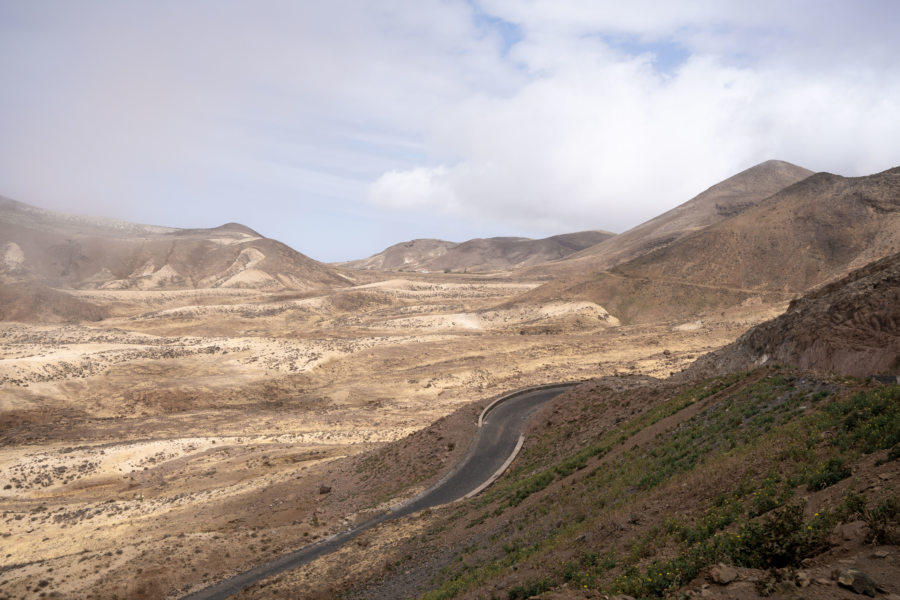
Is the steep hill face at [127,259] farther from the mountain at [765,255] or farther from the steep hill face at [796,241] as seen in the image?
the steep hill face at [796,241]

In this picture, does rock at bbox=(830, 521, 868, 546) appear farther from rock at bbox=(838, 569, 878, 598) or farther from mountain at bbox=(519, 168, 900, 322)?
mountain at bbox=(519, 168, 900, 322)

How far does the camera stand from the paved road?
47.6ft

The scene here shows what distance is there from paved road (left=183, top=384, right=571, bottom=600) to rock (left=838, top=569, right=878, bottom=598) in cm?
1324

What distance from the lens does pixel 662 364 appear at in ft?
128

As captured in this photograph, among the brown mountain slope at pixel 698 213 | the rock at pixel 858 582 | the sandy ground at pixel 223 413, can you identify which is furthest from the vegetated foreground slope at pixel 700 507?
the brown mountain slope at pixel 698 213

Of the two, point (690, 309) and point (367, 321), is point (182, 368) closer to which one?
point (367, 321)

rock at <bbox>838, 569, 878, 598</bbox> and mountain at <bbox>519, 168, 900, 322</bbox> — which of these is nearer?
rock at <bbox>838, 569, 878, 598</bbox>

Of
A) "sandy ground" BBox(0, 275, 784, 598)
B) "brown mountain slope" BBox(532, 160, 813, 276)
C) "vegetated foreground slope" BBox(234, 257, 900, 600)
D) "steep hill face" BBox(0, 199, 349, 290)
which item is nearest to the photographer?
"vegetated foreground slope" BBox(234, 257, 900, 600)

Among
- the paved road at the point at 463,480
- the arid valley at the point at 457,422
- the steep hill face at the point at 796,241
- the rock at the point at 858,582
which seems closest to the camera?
the rock at the point at 858,582

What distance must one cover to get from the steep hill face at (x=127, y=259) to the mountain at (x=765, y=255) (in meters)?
57.0

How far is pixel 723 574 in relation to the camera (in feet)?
19.6

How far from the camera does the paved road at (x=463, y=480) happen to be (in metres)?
14.5

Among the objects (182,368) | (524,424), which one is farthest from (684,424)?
(182,368)

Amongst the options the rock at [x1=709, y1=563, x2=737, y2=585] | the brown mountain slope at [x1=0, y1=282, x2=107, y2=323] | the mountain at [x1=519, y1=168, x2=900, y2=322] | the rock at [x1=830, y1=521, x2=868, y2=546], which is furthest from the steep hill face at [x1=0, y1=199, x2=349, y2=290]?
the rock at [x1=830, y1=521, x2=868, y2=546]
